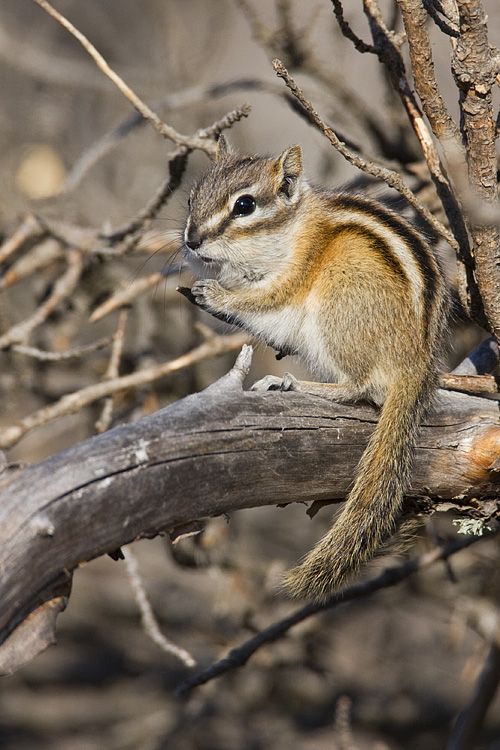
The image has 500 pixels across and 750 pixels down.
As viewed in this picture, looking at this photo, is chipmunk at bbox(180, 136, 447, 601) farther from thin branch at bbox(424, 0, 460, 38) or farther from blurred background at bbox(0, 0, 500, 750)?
thin branch at bbox(424, 0, 460, 38)

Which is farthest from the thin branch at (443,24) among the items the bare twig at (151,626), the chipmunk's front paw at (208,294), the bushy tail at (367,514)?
the bare twig at (151,626)

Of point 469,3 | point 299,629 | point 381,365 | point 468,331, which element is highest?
point 469,3

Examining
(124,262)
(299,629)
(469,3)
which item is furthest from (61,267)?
(469,3)

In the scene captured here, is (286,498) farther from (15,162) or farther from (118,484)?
(15,162)

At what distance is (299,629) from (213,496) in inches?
65.4

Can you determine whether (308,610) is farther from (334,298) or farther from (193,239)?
(193,239)

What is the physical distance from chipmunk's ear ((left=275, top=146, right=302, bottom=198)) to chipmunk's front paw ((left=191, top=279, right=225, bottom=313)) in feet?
1.35

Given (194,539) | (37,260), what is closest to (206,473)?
(194,539)

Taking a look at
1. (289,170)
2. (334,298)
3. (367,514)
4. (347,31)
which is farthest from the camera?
(289,170)

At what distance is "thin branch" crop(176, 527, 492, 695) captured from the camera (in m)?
2.24

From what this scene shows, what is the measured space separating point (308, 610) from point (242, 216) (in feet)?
4.17

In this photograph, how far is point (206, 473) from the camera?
1.74 m

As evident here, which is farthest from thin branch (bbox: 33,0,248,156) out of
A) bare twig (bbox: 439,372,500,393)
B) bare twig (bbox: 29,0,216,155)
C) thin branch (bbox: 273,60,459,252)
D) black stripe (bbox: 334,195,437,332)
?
bare twig (bbox: 439,372,500,393)

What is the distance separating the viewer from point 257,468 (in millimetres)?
1839
